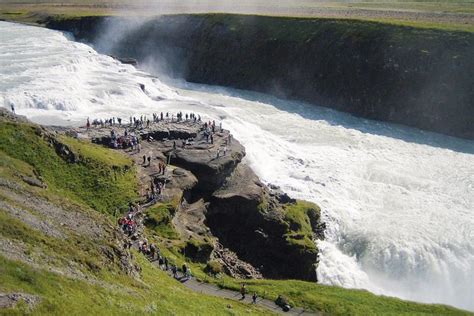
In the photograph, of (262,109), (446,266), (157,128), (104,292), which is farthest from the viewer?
(262,109)

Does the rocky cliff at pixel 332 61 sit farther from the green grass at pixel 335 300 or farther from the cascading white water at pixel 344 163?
the green grass at pixel 335 300

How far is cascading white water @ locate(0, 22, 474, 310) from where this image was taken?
4281 centimetres

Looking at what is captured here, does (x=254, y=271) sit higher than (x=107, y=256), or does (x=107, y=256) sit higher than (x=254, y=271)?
(x=107, y=256)

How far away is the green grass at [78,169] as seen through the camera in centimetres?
3697

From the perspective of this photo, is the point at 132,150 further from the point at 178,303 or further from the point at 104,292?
the point at 104,292

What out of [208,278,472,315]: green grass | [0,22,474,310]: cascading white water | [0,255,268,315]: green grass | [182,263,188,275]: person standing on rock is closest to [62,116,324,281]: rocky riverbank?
[0,22,474,310]: cascading white water

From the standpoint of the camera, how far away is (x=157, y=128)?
5528cm

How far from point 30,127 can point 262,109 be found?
5057 centimetres

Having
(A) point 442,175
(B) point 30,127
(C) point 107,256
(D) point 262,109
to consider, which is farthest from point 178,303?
(D) point 262,109

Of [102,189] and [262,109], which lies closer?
[102,189]

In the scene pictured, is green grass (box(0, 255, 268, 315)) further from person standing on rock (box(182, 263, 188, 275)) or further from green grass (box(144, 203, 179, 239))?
green grass (box(144, 203, 179, 239))

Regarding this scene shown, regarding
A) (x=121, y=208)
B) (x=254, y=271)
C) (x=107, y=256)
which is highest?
(x=107, y=256)

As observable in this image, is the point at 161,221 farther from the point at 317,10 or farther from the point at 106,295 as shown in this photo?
the point at 317,10

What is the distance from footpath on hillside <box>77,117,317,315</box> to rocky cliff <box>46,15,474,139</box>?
3660 centimetres
